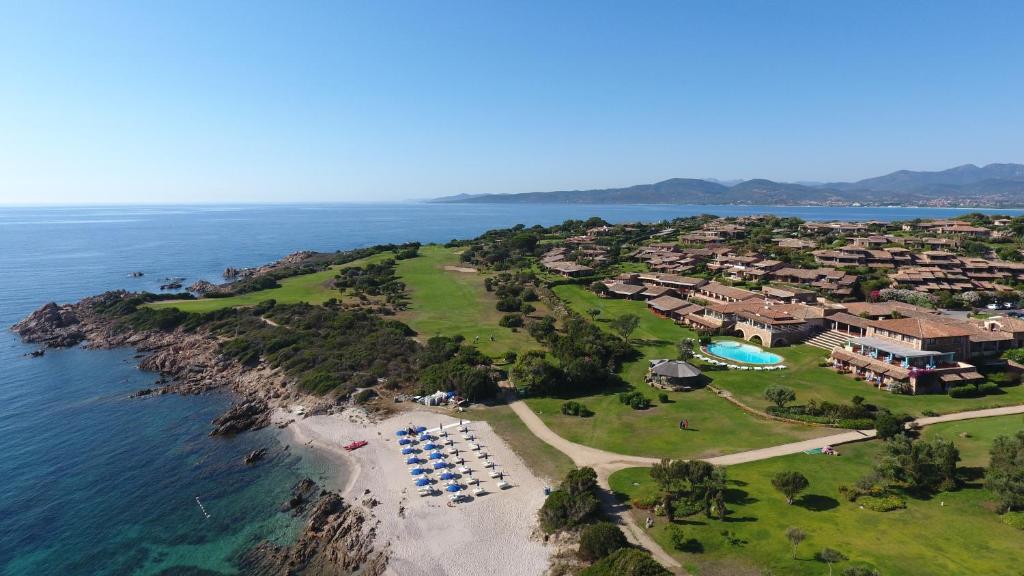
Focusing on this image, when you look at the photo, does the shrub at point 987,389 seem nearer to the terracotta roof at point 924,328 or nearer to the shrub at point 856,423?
the terracotta roof at point 924,328

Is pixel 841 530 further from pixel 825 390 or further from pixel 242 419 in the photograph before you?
pixel 242 419

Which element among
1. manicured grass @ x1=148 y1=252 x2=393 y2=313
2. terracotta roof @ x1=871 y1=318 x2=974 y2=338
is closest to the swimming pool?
terracotta roof @ x1=871 y1=318 x2=974 y2=338

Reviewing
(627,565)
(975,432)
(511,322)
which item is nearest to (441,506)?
(627,565)

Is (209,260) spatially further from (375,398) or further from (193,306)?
(375,398)

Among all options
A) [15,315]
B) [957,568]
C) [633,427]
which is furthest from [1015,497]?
[15,315]

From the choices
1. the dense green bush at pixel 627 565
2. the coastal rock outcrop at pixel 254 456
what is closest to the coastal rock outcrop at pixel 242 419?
the coastal rock outcrop at pixel 254 456

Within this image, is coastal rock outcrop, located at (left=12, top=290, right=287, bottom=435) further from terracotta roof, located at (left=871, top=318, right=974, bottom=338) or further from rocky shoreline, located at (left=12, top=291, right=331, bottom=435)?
terracotta roof, located at (left=871, top=318, right=974, bottom=338)
